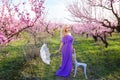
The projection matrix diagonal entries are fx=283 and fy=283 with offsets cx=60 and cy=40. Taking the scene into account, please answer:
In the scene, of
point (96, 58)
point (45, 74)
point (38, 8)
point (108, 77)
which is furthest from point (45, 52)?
point (96, 58)

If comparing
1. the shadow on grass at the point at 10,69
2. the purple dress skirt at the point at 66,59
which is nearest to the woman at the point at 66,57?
the purple dress skirt at the point at 66,59

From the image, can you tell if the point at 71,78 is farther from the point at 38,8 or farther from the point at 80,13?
the point at 80,13

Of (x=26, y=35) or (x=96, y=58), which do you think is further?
(x=26, y=35)

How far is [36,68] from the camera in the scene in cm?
1239

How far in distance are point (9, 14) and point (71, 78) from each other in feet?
11.4

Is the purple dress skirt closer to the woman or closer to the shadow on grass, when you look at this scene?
the woman

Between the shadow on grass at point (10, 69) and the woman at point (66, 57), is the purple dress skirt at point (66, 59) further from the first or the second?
the shadow on grass at point (10, 69)

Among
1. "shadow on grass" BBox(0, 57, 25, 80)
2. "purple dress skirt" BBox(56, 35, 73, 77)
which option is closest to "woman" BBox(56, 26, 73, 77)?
"purple dress skirt" BBox(56, 35, 73, 77)

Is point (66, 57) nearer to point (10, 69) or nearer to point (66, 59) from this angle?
point (66, 59)

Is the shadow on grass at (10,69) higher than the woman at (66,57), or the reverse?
the woman at (66,57)

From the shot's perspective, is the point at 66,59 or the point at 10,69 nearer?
the point at 66,59

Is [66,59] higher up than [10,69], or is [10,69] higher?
[66,59]

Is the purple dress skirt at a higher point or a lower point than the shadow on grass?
higher

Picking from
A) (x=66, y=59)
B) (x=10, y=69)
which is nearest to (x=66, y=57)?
(x=66, y=59)
